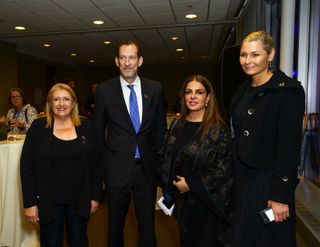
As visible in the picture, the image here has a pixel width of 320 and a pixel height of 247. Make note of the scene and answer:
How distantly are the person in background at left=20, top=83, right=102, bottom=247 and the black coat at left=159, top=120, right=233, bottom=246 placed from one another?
62cm

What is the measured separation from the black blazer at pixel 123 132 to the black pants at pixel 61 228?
0.33 metres

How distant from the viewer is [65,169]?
2.03 metres

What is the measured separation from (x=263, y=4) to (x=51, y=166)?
10.7ft

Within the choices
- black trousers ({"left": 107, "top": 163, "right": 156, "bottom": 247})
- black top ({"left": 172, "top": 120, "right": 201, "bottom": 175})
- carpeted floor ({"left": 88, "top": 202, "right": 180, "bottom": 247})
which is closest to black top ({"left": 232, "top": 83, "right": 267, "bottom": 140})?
black top ({"left": 172, "top": 120, "right": 201, "bottom": 175})

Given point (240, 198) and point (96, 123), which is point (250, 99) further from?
point (96, 123)

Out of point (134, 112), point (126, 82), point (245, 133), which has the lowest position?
point (245, 133)

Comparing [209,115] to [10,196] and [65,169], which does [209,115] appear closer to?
[65,169]

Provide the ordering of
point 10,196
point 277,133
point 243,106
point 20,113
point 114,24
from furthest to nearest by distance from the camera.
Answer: point 114,24 < point 20,113 < point 10,196 < point 243,106 < point 277,133

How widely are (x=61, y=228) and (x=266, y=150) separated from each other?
1433mm

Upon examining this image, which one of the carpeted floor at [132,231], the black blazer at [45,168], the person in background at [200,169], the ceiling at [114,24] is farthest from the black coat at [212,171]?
the ceiling at [114,24]

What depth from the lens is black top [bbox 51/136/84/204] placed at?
6.59ft

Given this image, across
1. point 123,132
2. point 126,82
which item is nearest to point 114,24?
point 126,82

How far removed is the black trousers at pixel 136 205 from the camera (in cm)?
212

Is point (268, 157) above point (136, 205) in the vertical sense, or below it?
above
